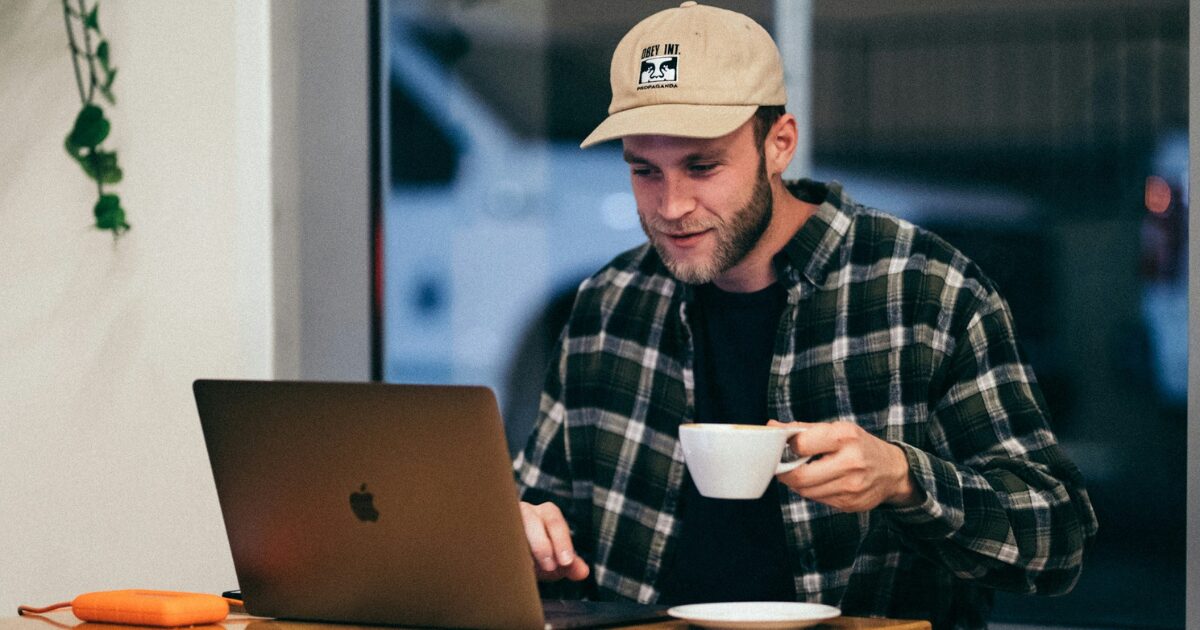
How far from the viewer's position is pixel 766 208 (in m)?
1.75

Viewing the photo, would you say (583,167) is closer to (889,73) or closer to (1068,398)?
(889,73)

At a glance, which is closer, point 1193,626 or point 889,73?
point 1193,626

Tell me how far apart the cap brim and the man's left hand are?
50 centimetres

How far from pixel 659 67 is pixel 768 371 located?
408mm

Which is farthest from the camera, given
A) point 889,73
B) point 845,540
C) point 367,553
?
point 889,73

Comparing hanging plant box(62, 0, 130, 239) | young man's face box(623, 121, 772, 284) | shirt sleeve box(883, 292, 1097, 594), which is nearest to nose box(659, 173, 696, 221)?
young man's face box(623, 121, 772, 284)

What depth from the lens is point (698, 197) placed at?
5.52ft

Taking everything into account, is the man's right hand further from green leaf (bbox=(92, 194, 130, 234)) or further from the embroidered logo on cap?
green leaf (bbox=(92, 194, 130, 234))

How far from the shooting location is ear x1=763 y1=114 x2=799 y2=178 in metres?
1.76

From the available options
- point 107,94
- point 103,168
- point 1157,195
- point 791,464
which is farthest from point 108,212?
point 1157,195

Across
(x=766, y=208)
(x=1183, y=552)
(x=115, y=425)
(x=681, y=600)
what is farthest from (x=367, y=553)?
(x=1183, y=552)

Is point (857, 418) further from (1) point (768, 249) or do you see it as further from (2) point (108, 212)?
(2) point (108, 212)

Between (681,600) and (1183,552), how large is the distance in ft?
2.57

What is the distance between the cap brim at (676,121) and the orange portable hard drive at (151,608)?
2.32ft
